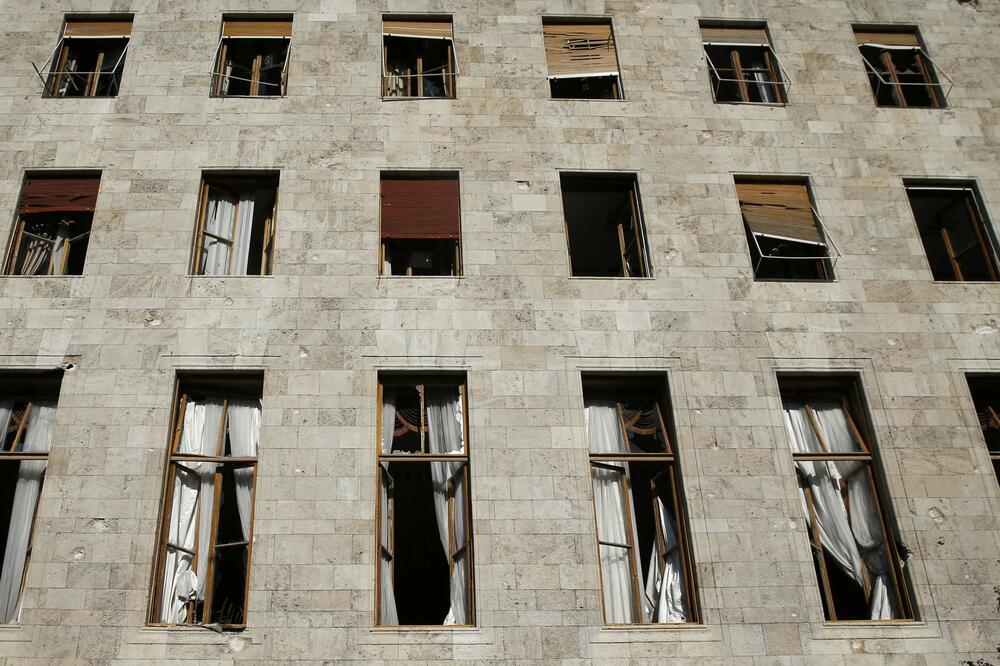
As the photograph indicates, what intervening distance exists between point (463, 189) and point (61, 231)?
6066 millimetres

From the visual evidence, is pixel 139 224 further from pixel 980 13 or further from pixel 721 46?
pixel 980 13

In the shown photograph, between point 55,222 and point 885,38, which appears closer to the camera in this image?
point 55,222

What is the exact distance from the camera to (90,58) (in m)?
15.1

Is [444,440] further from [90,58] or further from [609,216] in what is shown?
[90,58]

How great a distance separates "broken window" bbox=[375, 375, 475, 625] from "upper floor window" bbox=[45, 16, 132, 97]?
288 inches

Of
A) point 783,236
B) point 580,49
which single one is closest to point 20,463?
point 580,49

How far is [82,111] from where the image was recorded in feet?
46.3

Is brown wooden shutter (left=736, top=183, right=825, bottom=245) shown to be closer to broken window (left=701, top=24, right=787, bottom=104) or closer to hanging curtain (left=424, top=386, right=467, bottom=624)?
broken window (left=701, top=24, right=787, bottom=104)

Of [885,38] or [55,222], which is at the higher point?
[885,38]

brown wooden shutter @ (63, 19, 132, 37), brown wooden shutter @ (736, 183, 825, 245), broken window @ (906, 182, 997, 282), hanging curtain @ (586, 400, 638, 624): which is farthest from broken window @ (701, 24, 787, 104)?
brown wooden shutter @ (63, 19, 132, 37)

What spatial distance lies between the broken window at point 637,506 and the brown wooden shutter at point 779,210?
330cm

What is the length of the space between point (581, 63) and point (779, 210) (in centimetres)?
414

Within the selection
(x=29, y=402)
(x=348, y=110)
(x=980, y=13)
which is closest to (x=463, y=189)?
(x=348, y=110)

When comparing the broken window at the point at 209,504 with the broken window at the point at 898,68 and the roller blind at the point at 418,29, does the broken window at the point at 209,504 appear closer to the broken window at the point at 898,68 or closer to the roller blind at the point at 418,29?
the roller blind at the point at 418,29
